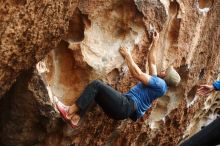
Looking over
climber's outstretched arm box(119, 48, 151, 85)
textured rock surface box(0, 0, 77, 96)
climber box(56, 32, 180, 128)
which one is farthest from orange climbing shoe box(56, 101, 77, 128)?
climber's outstretched arm box(119, 48, 151, 85)

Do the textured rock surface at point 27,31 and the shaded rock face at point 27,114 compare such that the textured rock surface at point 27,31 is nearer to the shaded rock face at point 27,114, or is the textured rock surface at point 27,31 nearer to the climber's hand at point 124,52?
the shaded rock face at point 27,114

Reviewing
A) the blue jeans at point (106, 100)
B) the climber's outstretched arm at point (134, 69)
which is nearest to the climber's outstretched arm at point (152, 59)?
the climber's outstretched arm at point (134, 69)

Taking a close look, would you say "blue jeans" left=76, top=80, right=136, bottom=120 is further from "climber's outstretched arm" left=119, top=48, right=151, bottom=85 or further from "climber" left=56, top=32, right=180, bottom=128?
"climber's outstretched arm" left=119, top=48, right=151, bottom=85

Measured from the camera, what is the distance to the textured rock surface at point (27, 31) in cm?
572

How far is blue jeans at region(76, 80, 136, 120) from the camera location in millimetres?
6754

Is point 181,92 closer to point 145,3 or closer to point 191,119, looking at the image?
point 191,119

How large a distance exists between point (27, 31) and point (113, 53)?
6.40ft

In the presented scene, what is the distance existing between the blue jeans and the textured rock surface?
77 cm

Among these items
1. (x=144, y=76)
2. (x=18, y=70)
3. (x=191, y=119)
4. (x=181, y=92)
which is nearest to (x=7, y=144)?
(x=18, y=70)

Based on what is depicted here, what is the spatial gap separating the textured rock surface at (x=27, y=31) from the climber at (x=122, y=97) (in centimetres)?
82

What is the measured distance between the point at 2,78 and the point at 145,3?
265cm

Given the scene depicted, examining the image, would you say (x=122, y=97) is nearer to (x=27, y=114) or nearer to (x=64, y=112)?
(x=64, y=112)

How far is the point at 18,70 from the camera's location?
20.5 feet

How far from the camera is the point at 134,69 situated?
7.02m
